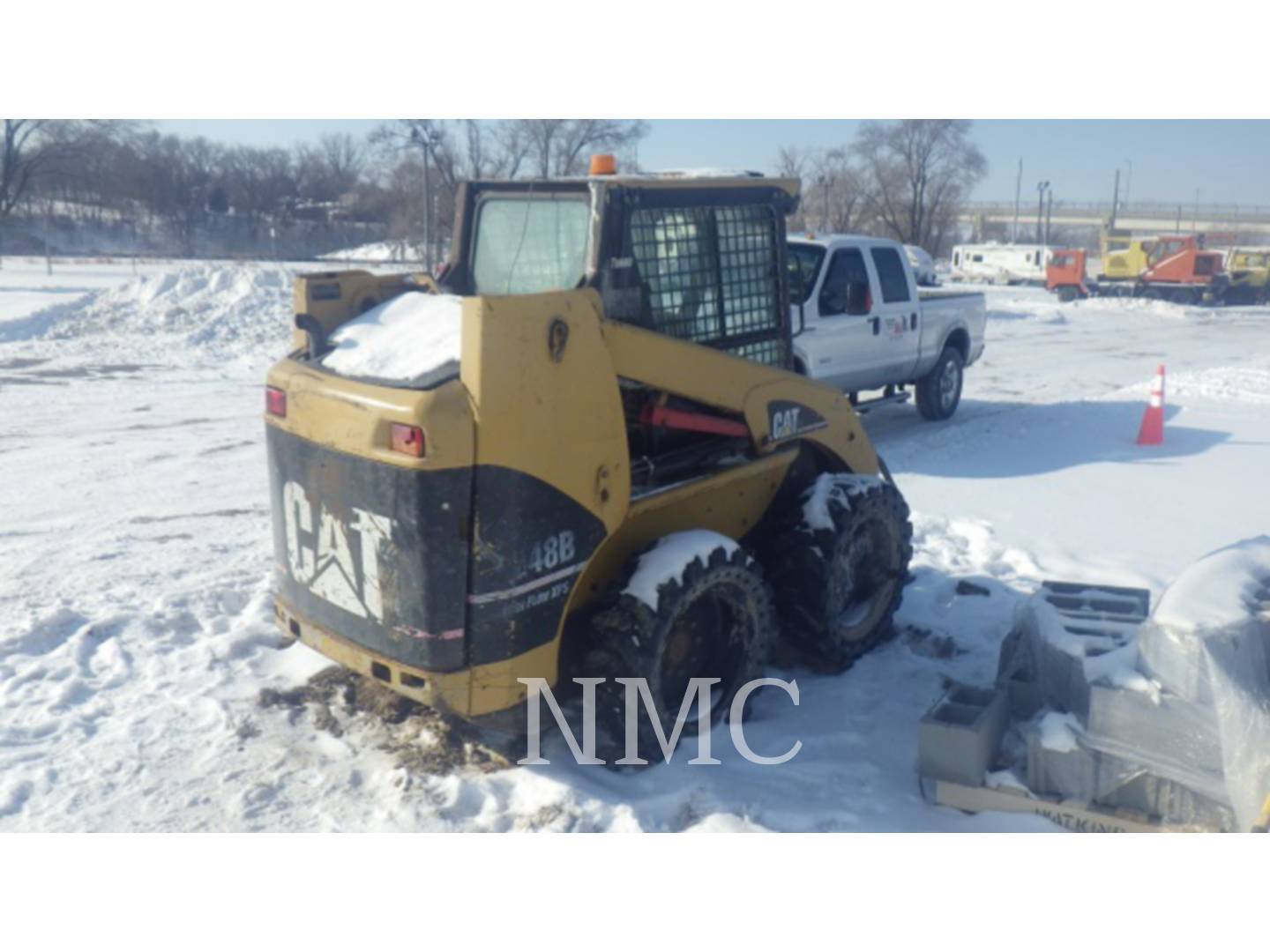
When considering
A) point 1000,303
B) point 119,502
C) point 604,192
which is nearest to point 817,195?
point 1000,303

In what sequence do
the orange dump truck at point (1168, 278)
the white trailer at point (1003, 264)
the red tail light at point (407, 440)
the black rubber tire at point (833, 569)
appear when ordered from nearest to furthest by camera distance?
the red tail light at point (407, 440) < the black rubber tire at point (833, 569) < the orange dump truck at point (1168, 278) < the white trailer at point (1003, 264)

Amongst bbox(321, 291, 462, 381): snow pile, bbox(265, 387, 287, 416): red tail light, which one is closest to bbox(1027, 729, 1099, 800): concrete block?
bbox(321, 291, 462, 381): snow pile

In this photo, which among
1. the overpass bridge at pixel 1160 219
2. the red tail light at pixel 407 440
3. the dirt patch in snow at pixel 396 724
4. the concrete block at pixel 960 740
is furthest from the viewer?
the overpass bridge at pixel 1160 219

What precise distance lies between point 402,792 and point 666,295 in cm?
247

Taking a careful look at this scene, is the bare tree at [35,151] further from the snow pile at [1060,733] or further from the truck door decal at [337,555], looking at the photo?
the snow pile at [1060,733]

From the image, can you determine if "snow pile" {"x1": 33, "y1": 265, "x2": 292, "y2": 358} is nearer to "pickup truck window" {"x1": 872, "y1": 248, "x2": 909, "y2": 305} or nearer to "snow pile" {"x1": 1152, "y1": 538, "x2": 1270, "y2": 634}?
"pickup truck window" {"x1": 872, "y1": 248, "x2": 909, "y2": 305}

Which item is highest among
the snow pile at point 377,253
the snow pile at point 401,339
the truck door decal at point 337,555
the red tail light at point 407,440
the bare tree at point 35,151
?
the bare tree at point 35,151

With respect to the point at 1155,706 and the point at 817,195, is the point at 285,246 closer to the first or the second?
the point at 817,195

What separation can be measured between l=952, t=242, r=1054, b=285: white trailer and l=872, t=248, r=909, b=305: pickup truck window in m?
36.0

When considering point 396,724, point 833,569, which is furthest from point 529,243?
point 396,724

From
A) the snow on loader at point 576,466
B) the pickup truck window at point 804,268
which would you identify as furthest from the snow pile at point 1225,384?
the snow on loader at point 576,466

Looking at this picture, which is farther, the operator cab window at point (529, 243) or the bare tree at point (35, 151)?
the bare tree at point (35, 151)

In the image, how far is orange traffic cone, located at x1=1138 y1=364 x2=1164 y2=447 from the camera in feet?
36.6

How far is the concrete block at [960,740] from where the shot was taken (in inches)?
167
